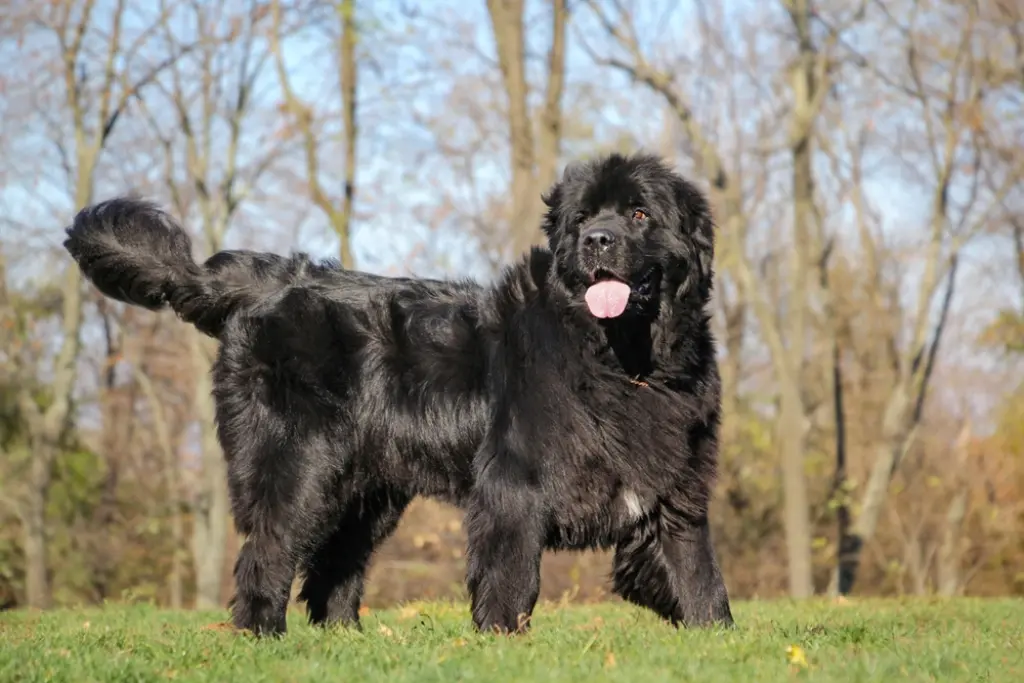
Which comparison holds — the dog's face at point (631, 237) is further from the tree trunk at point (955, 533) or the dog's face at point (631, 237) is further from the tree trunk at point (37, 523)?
the tree trunk at point (955, 533)

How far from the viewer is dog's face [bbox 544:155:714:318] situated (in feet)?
18.1

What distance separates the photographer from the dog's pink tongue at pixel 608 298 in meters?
5.48

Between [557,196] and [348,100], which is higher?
[348,100]

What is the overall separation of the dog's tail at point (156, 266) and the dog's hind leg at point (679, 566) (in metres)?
2.50

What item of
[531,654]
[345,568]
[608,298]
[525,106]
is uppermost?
[525,106]

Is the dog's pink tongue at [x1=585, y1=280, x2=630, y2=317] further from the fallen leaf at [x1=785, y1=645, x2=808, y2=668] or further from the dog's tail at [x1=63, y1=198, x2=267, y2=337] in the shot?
the dog's tail at [x1=63, y1=198, x2=267, y2=337]

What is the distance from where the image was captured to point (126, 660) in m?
4.51

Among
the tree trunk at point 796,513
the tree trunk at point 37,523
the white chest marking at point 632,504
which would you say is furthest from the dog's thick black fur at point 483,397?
the tree trunk at point 37,523

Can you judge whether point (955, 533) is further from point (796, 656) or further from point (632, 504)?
point (796, 656)

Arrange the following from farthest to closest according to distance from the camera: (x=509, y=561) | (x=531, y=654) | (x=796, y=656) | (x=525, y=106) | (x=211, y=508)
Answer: (x=211, y=508)
(x=525, y=106)
(x=509, y=561)
(x=531, y=654)
(x=796, y=656)

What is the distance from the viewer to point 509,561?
543 centimetres

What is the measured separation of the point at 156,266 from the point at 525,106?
35.6 feet

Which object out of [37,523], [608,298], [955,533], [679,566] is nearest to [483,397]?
[608,298]

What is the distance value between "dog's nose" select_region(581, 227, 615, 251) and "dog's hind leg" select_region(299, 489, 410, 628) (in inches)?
78.8
